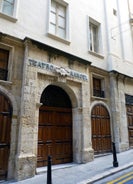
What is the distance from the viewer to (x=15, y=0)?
734cm

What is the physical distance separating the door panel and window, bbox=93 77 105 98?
516 cm

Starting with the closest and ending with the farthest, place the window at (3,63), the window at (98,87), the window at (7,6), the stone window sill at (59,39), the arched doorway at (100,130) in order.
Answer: the window at (3,63)
the window at (7,6)
the stone window sill at (59,39)
the arched doorway at (100,130)
the window at (98,87)

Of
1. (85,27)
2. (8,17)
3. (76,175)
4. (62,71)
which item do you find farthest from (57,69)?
(76,175)

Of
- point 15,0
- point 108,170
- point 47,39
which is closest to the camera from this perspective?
point 108,170

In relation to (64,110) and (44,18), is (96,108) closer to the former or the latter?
(64,110)

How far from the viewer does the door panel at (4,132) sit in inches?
219

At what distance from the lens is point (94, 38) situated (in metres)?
10.8

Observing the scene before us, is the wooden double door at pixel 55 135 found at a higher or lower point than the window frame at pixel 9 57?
lower

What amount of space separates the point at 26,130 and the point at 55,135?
1.81 m

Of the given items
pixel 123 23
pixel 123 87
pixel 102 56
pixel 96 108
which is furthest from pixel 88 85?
pixel 123 23

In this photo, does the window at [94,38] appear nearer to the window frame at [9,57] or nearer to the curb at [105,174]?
the window frame at [9,57]

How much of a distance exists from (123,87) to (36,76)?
650cm

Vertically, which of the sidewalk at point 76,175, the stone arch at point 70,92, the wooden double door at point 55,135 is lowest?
the sidewalk at point 76,175

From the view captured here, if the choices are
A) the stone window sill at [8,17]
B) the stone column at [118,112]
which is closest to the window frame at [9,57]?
the stone window sill at [8,17]
